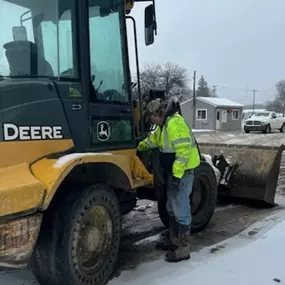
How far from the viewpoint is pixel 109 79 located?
4.00m

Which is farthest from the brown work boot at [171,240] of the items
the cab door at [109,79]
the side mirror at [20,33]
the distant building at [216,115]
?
the distant building at [216,115]

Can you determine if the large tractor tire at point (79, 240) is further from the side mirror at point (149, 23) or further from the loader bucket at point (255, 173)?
the loader bucket at point (255, 173)

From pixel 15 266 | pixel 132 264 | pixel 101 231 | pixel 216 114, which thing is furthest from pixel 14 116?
pixel 216 114

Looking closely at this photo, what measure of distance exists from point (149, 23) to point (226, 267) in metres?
2.66

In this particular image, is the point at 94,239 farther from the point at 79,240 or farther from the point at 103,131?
the point at 103,131

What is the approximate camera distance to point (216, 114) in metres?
42.9

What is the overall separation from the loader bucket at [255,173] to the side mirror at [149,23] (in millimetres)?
3251

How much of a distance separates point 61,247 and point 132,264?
129cm

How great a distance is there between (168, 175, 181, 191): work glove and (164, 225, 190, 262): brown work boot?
1.49 feet

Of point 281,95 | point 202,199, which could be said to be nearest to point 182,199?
point 202,199

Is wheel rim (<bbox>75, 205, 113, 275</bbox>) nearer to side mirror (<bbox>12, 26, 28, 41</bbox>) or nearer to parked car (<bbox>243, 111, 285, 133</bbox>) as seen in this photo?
side mirror (<bbox>12, 26, 28, 41</bbox>)

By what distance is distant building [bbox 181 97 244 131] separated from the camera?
141ft

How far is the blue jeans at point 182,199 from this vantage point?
4418 millimetres

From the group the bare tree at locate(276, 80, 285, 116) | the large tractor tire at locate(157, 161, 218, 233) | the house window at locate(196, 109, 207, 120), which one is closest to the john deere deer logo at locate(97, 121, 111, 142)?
the large tractor tire at locate(157, 161, 218, 233)
